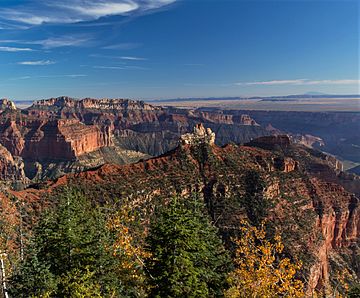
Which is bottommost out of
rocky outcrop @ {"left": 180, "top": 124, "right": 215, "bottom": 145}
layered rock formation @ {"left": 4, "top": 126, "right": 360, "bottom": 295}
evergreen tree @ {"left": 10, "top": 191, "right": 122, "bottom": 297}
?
layered rock formation @ {"left": 4, "top": 126, "right": 360, "bottom": 295}

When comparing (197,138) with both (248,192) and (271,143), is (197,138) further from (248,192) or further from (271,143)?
(271,143)

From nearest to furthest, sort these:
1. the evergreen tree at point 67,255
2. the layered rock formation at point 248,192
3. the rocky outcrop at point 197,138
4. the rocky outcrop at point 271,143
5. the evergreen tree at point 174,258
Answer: the evergreen tree at point 174,258 < the evergreen tree at point 67,255 < the layered rock formation at point 248,192 < the rocky outcrop at point 197,138 < the rocky outcrop at point 271,143

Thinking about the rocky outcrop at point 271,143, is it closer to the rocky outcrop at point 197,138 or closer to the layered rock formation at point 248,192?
the layered rock formation at point 248,192

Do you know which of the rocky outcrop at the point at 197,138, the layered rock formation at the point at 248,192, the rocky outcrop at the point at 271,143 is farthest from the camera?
the rocky outcrop at the point at 271,143

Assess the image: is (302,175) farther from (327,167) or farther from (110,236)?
(110,236)

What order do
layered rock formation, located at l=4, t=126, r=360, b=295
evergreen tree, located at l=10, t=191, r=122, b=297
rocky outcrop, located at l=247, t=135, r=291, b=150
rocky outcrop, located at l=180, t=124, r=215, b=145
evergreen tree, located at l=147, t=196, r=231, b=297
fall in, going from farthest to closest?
1. rocky outcrop, located at l=247, t=135, r=291, b=150
2. rocky outcrop, located at l=180, t=124, r=215, b=145
3. layered rock formation, located at l=4, t=126, r=360, b=295
4. evergreen tree, located at l=10, t=191, r=122, b=297
5. evergreen tree, located at l=147, t=196, r=231, b=297

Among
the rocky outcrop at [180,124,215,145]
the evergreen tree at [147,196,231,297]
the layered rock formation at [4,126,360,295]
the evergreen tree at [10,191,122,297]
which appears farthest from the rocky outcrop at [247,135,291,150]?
the evergreen tree at [147,196,231,297]

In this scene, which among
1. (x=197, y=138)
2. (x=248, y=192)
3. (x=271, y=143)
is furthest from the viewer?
(x=271, y=143)

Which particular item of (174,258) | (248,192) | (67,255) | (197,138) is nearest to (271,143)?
(197,138)

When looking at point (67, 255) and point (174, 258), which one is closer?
point (174, 258)

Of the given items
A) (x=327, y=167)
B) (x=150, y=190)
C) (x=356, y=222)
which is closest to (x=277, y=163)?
(x=356, y=222)

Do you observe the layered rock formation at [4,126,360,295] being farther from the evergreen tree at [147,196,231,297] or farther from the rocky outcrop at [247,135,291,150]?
the evergreen tree at [147,196,231,297]

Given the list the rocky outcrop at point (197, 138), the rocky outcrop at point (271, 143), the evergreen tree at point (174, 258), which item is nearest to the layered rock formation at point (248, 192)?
the rocky outcrop at point (197, 138)

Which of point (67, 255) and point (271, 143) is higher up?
point (271, 143)
